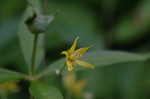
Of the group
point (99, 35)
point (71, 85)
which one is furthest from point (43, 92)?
point (99, 35)

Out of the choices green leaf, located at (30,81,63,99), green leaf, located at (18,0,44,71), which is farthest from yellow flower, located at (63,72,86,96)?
green leaf, located at (30,81,63,99)

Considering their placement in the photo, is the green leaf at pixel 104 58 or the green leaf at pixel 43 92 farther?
the green leaf at pixel 104 58

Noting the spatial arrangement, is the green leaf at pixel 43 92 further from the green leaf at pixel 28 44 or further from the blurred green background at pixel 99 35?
the blurred green background at pixel 99 35

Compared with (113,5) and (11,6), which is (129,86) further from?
(11,6)

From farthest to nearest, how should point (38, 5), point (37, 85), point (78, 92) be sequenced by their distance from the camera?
point (78, 92), point (38, 5), point (37, 85)

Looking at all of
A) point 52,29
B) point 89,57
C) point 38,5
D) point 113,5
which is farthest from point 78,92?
point 113,5

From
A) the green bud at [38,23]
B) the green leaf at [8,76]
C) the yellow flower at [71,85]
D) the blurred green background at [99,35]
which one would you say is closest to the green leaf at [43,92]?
the green leaf at [8,76]
